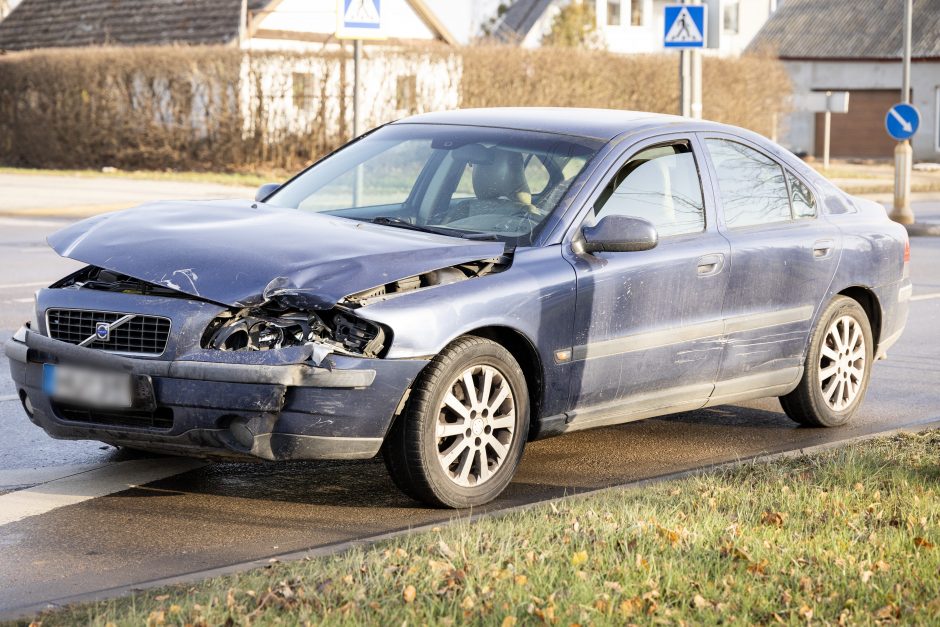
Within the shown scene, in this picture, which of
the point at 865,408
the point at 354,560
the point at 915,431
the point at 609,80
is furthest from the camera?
the point at 609,80

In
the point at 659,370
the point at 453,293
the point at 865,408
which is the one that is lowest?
the point at 865,408

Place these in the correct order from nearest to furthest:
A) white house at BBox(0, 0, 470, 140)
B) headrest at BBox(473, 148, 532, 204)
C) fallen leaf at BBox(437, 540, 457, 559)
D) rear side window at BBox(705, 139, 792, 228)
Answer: fallen leaf at BBox(437, 540, 457, 559) < headrest at BBox(473, 148, 532, 204) < rear side window at BBox(705, 139, 792, 228) < white house at BBox(0, 0, 470, 140)

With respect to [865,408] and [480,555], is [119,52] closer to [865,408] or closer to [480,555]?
[865,408]

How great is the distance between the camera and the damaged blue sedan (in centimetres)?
568

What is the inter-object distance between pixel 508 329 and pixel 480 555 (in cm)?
147

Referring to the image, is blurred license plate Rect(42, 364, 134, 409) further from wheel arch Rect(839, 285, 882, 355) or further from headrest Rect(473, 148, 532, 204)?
wheel arch Rect(839, 285, 882, 355)

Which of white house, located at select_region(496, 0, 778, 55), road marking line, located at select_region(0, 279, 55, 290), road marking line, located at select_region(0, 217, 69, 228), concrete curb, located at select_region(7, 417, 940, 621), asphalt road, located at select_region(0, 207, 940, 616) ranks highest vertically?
white house, located at select_region(496, 0, 778, 55)

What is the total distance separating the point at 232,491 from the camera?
21.2ft

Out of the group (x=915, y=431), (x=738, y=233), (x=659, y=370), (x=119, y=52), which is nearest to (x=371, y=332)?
(x=659, y=370)

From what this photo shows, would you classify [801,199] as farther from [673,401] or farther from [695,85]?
[695,85]

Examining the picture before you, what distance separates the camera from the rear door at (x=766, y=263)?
23.8 feet

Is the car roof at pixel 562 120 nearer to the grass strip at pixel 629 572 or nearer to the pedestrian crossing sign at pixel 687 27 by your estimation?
the grass strip at pixel 629 572

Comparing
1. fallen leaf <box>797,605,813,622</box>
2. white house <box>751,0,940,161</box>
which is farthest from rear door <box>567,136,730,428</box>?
Answer: white house <box>751,0,940,161</box>

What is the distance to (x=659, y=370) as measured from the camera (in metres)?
6.85
